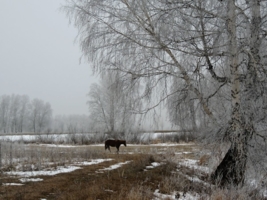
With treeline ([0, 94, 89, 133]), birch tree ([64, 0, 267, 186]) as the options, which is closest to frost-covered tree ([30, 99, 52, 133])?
treeline ([0, 94, 89, 133])

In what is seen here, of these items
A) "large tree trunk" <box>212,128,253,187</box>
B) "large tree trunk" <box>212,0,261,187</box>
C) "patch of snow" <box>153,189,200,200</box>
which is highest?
"large tree trunk" <box>212,0,261,187</box>

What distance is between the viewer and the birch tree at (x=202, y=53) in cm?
588

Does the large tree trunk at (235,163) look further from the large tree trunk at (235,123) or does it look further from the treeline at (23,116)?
the treeline at (23,116)

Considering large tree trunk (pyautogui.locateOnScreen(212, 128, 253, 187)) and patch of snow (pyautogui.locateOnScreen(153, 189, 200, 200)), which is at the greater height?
large tree trunk (pyautogui.locateOnScreen(212, 128, 253, 187))

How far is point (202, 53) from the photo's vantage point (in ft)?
20.9

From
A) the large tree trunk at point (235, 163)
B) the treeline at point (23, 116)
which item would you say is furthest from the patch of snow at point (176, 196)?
the treeline at point (23, 116)

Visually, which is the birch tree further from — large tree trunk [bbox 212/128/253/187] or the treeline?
the treeline

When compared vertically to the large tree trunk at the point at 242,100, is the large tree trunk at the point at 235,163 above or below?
below

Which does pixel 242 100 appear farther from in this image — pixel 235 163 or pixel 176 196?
pixel 176 196

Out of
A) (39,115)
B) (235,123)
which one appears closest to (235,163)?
(235,123)

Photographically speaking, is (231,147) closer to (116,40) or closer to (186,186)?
(186,186)

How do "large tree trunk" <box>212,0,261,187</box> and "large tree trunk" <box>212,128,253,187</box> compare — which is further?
"large tree trunk" <box>212,128,253,187</box>

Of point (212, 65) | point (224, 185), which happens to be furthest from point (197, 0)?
point (224, 185)

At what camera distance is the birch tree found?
5875 millimetres
